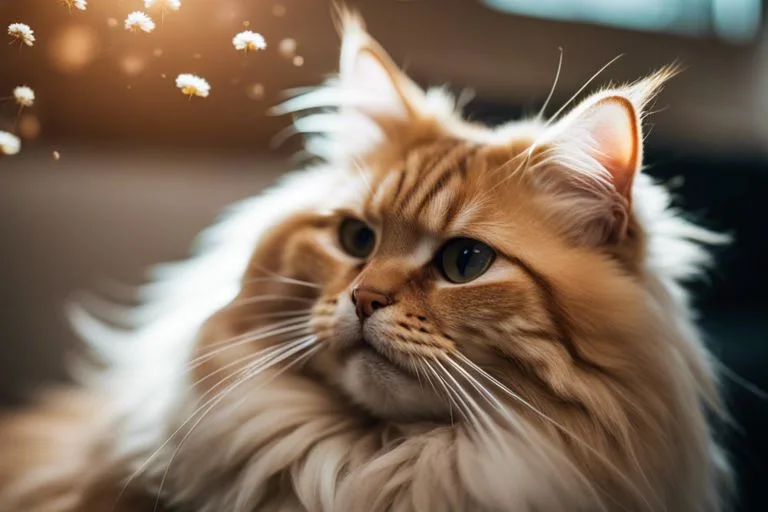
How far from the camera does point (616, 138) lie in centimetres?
75

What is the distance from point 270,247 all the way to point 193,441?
28 centimetres

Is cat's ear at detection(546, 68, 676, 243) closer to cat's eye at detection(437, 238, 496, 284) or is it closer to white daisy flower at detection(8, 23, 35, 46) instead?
cat's eye at detection(437, 238, 496, 284)

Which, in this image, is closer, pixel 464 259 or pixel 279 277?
pixel 464 259

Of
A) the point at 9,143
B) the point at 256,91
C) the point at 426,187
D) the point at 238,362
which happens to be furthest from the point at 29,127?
the point at 426,187

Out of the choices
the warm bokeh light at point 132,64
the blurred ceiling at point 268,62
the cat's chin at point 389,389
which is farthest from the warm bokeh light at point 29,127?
the cat's chin at point 389,389

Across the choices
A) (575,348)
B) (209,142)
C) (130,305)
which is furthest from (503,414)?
(130,305)

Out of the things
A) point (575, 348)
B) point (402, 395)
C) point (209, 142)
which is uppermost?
point (209, 142)

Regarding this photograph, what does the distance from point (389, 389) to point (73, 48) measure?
53 cm

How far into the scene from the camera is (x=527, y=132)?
2.97ft

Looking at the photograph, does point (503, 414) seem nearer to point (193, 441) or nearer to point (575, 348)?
point (575, 348)

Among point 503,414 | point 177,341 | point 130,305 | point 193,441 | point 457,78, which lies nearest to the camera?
point 503,414

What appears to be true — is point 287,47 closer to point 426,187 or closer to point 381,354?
point 426,187

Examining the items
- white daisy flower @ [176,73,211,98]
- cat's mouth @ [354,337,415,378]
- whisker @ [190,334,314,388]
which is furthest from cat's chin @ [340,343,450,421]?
white daisy flower @ [176,73,211,98]

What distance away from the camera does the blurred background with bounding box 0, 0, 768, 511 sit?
0.83 m
